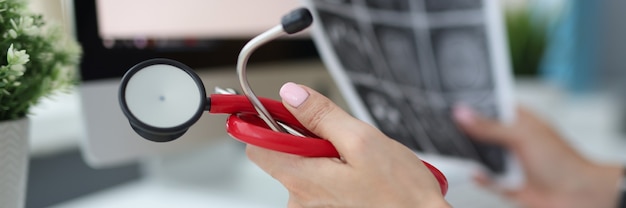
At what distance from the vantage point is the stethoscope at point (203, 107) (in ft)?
0.81

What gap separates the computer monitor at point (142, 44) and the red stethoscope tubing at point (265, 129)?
0.17 metres

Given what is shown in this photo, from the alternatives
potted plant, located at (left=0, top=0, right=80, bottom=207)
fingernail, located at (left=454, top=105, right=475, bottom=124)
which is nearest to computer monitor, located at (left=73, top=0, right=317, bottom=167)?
potted plant, located at (left=0, top=0, right=80, bottom=207)

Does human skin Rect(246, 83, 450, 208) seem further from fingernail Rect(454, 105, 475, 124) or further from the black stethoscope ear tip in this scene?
fingernail Rect(454, 105, 475, 124)

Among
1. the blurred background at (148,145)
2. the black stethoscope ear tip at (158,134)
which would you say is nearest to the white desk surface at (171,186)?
the blurred background at (148,145)

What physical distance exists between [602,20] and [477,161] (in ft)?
4.02

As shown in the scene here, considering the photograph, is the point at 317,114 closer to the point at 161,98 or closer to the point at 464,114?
the point at 161,98

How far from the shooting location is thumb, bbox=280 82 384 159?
0.27 m

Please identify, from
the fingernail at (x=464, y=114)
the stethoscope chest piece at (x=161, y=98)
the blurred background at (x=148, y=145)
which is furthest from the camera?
the fingernail at (x=464, y=114)

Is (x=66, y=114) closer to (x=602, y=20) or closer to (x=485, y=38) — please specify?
(x=485, y=38)

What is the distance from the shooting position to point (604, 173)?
75 cm

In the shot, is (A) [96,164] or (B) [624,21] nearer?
(A) [96,164]

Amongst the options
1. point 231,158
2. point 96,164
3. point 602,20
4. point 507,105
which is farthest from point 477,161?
point 602,20

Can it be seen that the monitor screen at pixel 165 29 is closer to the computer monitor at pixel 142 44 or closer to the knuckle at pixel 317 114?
the computer monitor at pixel 142 44

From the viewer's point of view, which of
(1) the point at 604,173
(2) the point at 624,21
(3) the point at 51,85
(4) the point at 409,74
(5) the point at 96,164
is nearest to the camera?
(3) the point at 51,85
